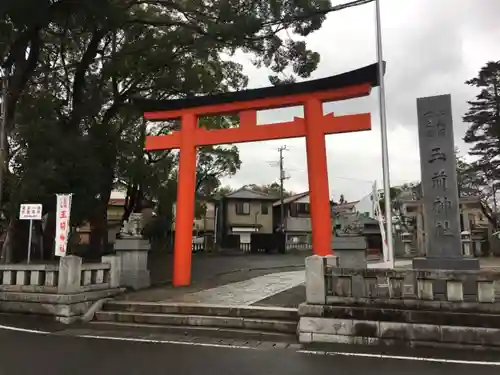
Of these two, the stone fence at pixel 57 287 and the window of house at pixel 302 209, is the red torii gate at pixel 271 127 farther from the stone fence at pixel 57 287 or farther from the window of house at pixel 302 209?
the window of house at pixel 302 209

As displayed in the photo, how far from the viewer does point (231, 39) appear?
15281 mm

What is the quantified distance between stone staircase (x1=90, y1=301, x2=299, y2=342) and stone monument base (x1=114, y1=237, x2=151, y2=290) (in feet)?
8.45

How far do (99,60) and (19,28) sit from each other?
482 centimetres

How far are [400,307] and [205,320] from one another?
3769mm

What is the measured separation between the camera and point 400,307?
24.6ft

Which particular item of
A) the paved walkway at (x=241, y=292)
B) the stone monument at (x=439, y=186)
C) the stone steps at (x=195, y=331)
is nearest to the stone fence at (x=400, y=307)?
the stone steps at (x=195, y=331)

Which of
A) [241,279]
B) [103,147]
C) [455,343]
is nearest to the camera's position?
[455,343]

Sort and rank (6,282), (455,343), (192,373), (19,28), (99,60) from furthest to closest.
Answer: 1. (99,60)
2. (19,28)
3. (6,282)
4. (455,343)
5. (192,373)

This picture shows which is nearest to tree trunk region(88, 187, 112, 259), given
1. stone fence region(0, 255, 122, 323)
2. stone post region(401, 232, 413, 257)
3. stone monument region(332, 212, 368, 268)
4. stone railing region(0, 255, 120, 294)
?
stone railing region(0, 255, 120, 294)

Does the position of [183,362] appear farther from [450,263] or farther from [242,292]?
[450,263]

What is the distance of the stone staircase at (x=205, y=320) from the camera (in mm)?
8305

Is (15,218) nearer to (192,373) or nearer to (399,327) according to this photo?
(192,373)

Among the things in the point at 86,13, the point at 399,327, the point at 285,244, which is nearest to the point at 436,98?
the point at 399,327

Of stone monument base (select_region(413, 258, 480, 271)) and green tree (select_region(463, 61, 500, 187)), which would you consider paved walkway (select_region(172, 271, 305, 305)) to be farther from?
green tree (select_region(463, 61, 500, 187))
